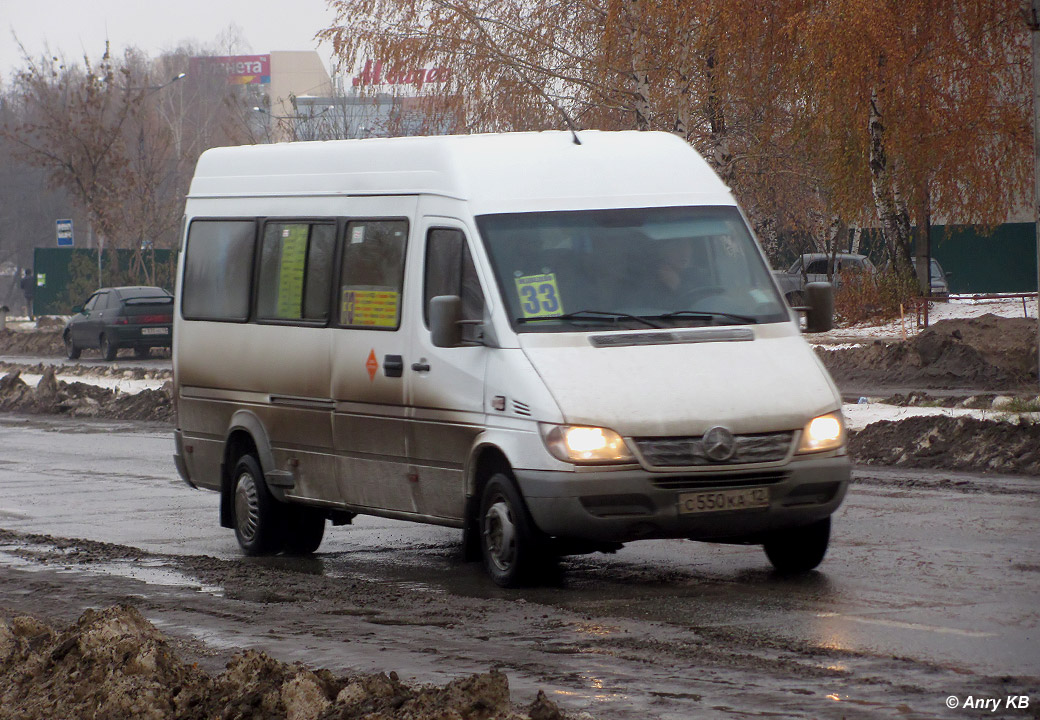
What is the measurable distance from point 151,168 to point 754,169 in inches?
973

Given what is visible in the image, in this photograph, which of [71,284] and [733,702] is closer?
[733,702]

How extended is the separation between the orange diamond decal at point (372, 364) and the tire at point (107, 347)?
28.5 metres

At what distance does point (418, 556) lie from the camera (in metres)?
9.97

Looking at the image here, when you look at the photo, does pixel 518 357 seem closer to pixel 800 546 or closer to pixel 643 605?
pixel 643 605

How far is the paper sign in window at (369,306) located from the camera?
9148 millimetres

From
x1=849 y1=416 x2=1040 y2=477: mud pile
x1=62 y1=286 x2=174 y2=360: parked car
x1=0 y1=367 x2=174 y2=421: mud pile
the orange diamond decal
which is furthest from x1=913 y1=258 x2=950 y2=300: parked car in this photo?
the orange diamond decal

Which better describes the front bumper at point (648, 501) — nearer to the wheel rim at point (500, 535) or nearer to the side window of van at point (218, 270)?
the wheel rim at point (500, 535)

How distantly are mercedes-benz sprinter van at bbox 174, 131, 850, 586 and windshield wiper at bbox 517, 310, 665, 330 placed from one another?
0.02 metres

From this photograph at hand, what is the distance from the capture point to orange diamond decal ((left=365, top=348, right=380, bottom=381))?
30.2 feet

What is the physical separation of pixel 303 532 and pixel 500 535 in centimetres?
248

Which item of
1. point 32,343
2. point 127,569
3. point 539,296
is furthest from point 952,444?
point 32,343

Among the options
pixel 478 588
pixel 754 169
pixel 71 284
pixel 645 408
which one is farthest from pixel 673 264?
pixel 71 284

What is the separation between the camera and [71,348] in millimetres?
38500

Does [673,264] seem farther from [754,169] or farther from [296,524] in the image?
[754,169]
